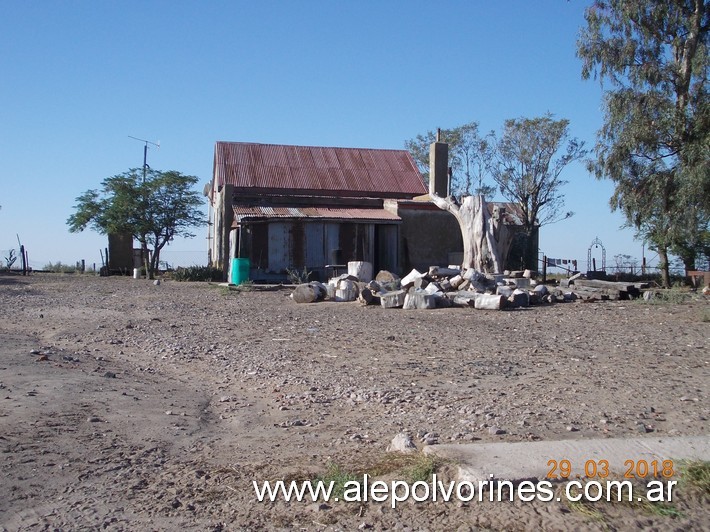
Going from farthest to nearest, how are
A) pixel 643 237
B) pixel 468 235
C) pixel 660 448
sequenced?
pixel 643 237 → pixel 468 235 → pixel 660 448

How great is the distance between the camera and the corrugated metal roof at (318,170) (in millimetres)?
30953

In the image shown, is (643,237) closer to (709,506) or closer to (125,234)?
(125,234)

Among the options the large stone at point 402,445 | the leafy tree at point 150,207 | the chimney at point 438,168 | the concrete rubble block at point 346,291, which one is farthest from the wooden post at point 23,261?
the large stone at point 402,445

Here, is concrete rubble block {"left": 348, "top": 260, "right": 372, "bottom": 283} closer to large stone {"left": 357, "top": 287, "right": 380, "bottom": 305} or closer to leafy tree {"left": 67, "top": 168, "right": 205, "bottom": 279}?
large stone {"left": 357, "top": 287, "right": 380, "bottom": 305}

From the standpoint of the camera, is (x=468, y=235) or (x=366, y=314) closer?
(x=366, y=314)

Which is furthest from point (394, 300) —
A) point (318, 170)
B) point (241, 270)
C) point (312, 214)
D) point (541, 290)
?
point (318, 170)

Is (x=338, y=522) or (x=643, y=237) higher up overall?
(x=643, y=237)

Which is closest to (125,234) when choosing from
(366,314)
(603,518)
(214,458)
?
(366,314)

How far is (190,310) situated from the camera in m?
16.2

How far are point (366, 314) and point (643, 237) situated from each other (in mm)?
18326

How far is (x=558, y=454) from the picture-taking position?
199 inches

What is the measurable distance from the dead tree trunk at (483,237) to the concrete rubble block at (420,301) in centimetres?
434

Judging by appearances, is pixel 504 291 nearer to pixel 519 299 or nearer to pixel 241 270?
pixel 519 299

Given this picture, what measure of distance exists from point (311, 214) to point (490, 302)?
12803mm
